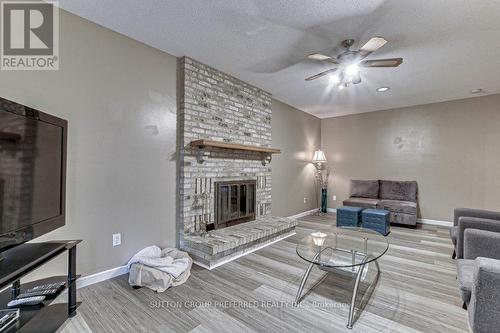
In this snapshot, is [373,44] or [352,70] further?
[352,70]

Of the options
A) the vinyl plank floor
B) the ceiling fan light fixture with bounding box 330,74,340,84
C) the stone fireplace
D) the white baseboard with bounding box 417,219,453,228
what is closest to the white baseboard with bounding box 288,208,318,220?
the stone fireplace

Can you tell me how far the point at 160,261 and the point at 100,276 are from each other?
58 centimetres

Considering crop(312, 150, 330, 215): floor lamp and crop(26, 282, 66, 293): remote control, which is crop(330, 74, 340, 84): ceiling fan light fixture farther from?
crop(26, 282, 66, 293): remote control

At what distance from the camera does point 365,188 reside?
5.32 metres

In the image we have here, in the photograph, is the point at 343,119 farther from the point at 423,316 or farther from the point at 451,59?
the point at 423,316

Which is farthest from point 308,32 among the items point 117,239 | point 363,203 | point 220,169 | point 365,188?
point 365,188

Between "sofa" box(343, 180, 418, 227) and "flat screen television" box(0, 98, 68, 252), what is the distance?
15.9 ft

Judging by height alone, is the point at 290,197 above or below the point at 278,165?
below

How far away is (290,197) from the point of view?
5.00 m

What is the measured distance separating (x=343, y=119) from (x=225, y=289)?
5.17m

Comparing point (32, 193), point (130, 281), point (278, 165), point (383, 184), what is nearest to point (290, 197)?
point (278, 165)

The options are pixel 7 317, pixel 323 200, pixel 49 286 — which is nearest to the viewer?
pixel 7 317

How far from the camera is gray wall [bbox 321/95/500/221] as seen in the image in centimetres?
421

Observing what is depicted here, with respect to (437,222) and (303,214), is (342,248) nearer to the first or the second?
(303,214)
